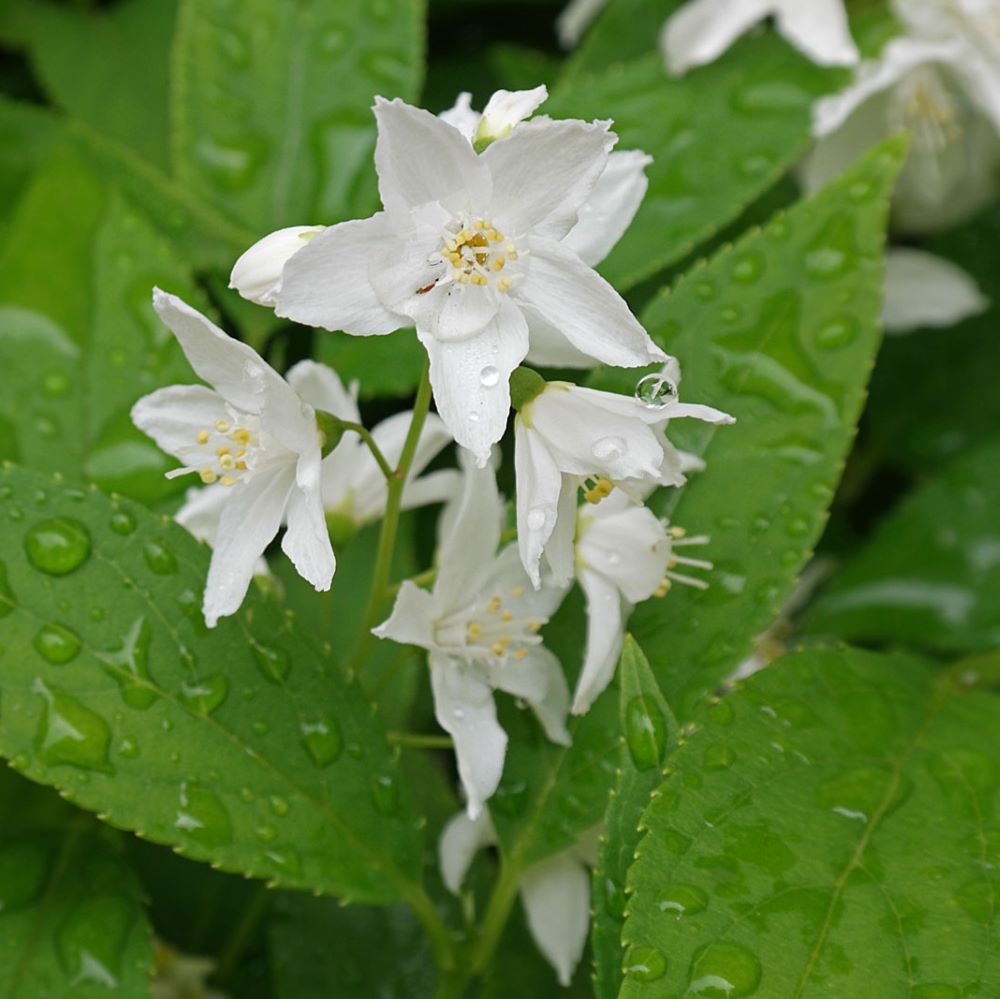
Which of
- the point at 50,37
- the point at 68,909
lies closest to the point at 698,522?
the point at 68,909

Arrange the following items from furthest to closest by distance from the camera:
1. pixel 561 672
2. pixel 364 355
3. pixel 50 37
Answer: pixel 50 37 → pixel 364 355 → pixel 561 672

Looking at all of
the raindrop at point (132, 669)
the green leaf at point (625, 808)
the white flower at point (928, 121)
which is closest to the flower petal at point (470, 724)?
the green leaf at point (625, 808)

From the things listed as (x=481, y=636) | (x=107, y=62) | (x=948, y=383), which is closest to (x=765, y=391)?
(x=481, y=636)

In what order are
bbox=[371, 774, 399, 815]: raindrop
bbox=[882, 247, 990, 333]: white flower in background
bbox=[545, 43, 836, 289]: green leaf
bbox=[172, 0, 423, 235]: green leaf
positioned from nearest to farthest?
bbox=[371, 774, 399, 815]: raindrop
bbox=[545, 43, 836, 289]: green leaf
bbox=[172, 0, 423, 235]: green leaf
bbox=[882, 247, 990, 333]: white flower in background

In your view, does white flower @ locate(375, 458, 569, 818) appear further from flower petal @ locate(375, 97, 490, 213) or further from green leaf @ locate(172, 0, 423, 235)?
green leaf @ locate(172, 0, 423, 235)

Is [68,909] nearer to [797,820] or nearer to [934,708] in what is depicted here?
[797,820]

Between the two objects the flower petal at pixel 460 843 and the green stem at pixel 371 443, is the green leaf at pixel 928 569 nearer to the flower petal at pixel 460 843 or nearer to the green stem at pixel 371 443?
the flower petal at pixel 460 843

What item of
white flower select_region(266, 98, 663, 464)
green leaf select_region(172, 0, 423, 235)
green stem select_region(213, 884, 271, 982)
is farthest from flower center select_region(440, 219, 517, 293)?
green stem select_region(213, 884, 271, 982)
